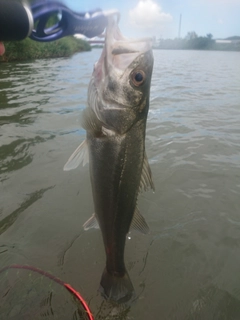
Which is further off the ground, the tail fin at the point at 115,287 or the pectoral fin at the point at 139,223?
the pectoral fin at the point at 139,223

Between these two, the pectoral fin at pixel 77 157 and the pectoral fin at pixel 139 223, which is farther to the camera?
the pectoral fin at pixel 139 223

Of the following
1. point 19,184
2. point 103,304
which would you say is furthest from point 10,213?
point 103,304

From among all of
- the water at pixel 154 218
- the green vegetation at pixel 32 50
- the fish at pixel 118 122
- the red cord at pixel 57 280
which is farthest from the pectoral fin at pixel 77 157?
the green vegetation at pixel 32 50

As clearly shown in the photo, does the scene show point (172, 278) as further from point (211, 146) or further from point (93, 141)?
point (211, 146)

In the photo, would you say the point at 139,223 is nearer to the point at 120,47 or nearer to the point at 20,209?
the point at 120,47

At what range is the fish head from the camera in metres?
2.21

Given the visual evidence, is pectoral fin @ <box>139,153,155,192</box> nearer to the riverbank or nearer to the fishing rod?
the fishing rod

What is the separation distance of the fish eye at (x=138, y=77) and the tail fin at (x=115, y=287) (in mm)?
1878

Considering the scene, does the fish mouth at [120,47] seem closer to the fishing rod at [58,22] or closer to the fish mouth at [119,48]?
the fish mouth at [119,48]

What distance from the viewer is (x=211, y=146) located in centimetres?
700

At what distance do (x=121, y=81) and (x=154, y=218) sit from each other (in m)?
2.67

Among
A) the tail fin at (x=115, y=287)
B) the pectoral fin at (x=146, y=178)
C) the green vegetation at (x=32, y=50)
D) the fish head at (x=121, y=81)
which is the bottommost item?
the green vegetation at (x=32, y=50)

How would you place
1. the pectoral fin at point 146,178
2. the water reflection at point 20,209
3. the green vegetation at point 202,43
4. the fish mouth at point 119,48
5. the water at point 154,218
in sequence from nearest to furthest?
the fish mouth at point 119,48 < the pectoral fin at point 146,178 < the water at point 154,218 < the water reflection at point 20,209 < the green vegetation at point 202,43

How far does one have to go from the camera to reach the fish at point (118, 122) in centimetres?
222
